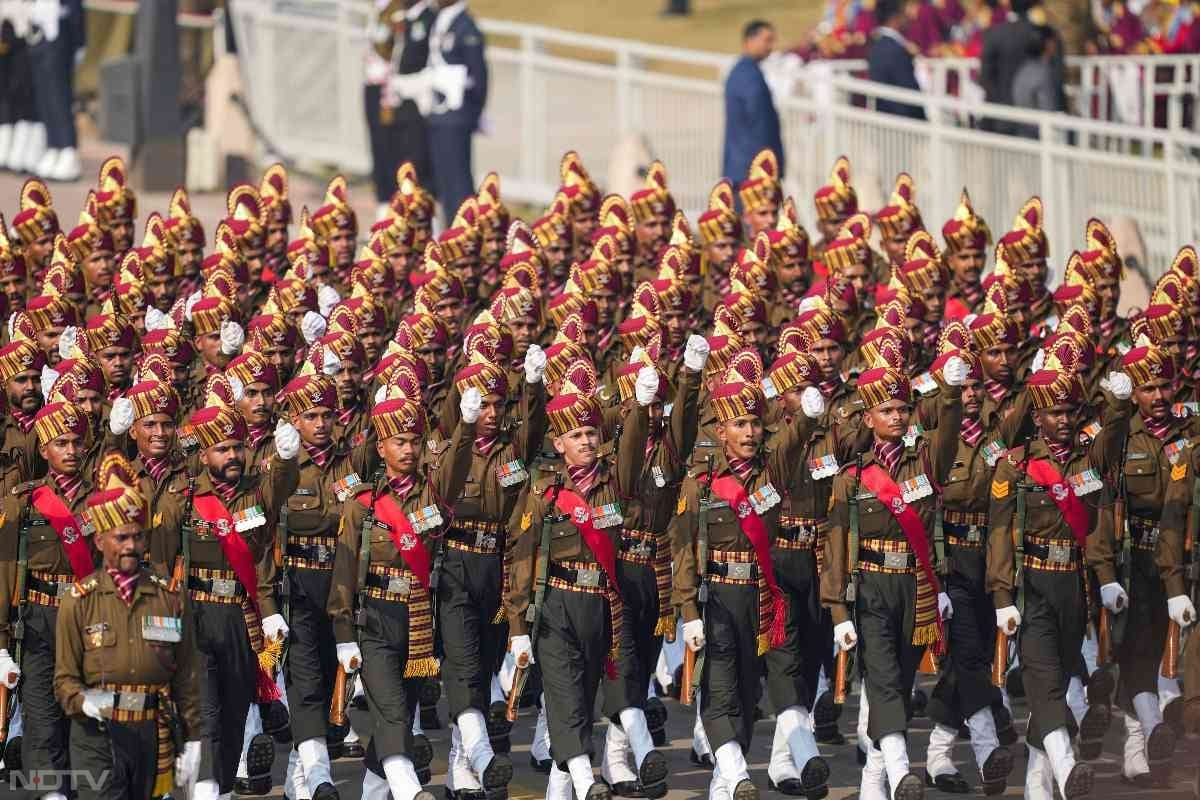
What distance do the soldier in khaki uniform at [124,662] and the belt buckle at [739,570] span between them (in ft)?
9.86

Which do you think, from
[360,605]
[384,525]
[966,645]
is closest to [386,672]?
[360,605]

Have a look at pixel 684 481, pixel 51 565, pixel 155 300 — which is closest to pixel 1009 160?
pixel 155 300

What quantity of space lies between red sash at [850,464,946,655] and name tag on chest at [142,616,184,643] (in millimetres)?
3738

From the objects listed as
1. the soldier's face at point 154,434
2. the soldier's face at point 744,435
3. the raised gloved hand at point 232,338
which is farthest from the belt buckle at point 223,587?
the raised gloved hand at point 232,338

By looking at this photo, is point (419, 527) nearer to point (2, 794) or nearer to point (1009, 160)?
point (2, 794)

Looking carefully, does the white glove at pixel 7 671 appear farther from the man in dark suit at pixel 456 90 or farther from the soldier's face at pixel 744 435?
the man in dark suit at pixel 456 90

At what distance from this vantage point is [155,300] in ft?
61.0

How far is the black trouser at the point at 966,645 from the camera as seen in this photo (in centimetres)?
1512

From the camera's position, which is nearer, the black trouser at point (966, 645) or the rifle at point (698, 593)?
the rifle at point (698, 593)

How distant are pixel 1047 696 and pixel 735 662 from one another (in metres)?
1.53

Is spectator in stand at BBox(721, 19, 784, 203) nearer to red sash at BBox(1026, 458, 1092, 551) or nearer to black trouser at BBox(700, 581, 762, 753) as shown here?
red sash at BBox(1026, 458, 1092, 551)

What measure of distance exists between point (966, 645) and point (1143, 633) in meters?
1.06

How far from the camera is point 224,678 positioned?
46.7ft

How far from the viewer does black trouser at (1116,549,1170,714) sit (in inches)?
613
